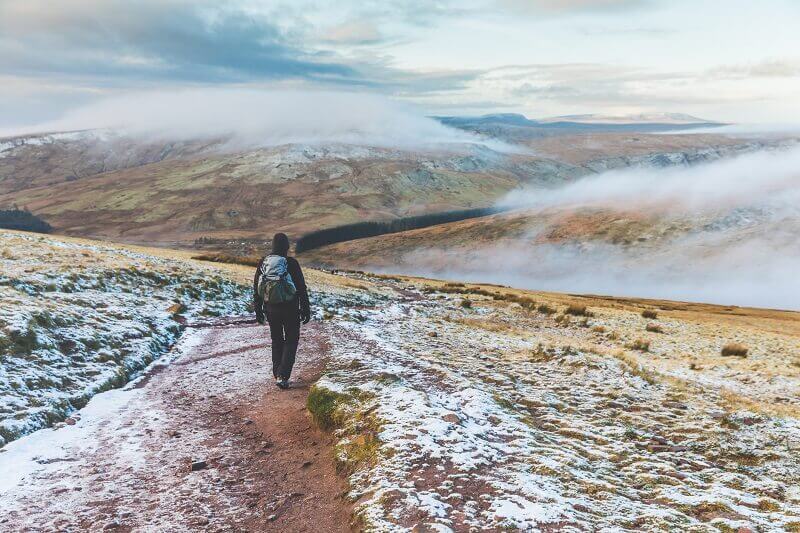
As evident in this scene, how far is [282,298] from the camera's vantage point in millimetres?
13508

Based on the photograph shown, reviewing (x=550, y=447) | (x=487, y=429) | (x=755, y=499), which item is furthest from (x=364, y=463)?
(x=755, y=499)

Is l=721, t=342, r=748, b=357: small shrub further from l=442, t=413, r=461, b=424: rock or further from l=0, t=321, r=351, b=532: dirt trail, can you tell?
l=0, t=321, r=351, b=532: dirt trail

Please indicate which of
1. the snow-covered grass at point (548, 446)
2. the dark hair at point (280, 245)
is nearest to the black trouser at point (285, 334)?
the snow-covered grass at point (548, 446)

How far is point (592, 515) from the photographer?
24.7 feet

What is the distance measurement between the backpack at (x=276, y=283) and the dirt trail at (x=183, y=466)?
268 cm

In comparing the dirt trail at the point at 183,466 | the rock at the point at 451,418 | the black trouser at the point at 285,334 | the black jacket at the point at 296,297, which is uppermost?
the black jacket at the point at 296,297

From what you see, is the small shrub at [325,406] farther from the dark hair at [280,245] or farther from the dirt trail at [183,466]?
the dark hair at [280,245]

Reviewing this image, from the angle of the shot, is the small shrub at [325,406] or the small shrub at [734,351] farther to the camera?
the small shrub at [734,351]

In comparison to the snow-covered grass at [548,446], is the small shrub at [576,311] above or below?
below

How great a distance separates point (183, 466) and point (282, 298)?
16.2ft

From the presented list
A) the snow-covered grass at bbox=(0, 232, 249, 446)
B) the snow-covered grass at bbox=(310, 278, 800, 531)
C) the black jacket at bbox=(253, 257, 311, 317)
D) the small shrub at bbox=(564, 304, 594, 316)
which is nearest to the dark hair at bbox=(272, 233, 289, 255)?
the black jacket at bbox=(253, 257, 311, 317)

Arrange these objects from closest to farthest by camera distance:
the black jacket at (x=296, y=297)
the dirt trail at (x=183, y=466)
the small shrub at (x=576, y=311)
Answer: the dirt trail at (x=183, y=466) → the black jacket at (x=296, y=297) → the small shrub at (x=576, y=311)

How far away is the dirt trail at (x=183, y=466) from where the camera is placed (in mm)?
7945

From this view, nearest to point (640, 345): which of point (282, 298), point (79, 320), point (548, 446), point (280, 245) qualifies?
point (548, 446)
